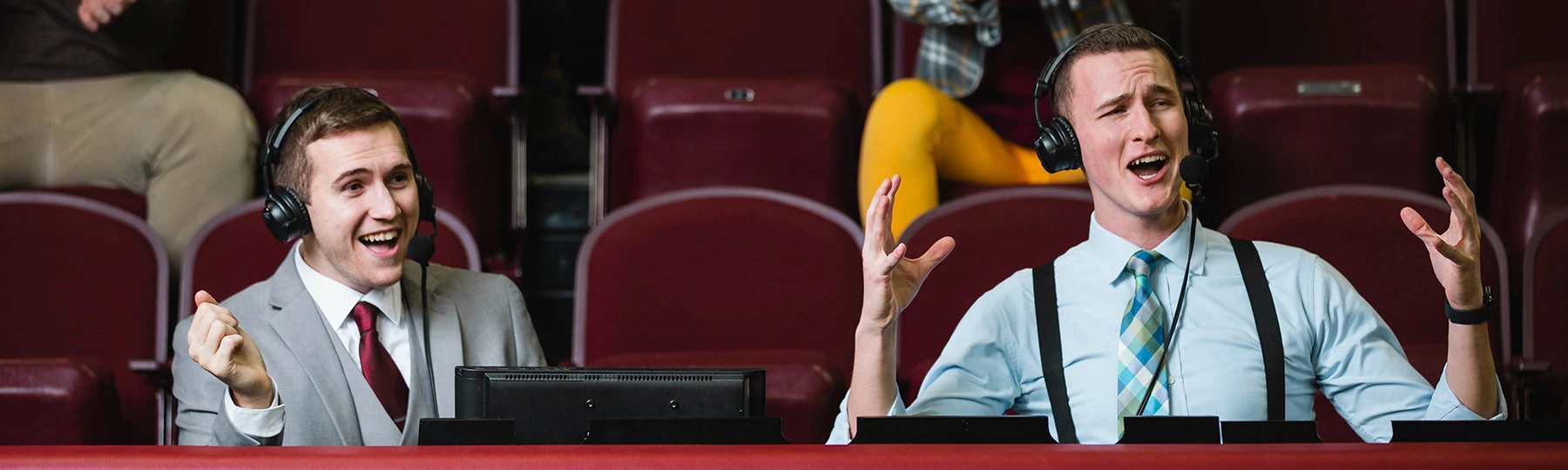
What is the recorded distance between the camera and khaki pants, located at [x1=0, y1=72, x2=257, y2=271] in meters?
1.84

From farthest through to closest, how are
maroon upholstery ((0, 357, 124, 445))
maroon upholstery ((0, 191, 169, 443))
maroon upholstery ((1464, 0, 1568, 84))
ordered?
maroon upholstery ((1464, 0, 1568, 84)) < maroon upholstery ((0, 191, 169, 443)) < maroon upholstery ((0, 357, 124, 445))

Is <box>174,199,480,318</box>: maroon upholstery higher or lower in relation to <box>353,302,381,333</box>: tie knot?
lower

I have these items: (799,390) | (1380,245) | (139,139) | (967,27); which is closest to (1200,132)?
(799,390)

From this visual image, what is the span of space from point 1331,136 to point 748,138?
0.66m

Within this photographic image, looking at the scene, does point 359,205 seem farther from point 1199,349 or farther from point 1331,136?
point 1331,136

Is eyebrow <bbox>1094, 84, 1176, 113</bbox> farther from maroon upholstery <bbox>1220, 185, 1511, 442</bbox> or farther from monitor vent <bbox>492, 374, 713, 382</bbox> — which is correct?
maroon upholstery <bbox>1220, 185, 1511, 442</bbox>

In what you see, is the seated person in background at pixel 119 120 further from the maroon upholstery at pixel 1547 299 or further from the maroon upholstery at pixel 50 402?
→ the maroon upholstery at pixel 1547 299

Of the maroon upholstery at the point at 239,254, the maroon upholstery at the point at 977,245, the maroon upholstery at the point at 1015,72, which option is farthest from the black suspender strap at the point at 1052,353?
the maroon upholstery at the point at 1015,72

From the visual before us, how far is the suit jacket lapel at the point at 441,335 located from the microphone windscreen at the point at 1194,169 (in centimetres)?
58

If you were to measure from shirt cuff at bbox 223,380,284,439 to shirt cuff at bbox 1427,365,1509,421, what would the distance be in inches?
29.7

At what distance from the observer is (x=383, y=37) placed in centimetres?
223

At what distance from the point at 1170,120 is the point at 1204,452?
16.3 inches

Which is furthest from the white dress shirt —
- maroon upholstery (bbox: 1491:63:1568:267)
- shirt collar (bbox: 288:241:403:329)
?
maroon upholstery (bbox: 1491:63:1568:267)

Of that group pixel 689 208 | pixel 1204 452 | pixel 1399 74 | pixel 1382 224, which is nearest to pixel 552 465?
pixel 1204 452
